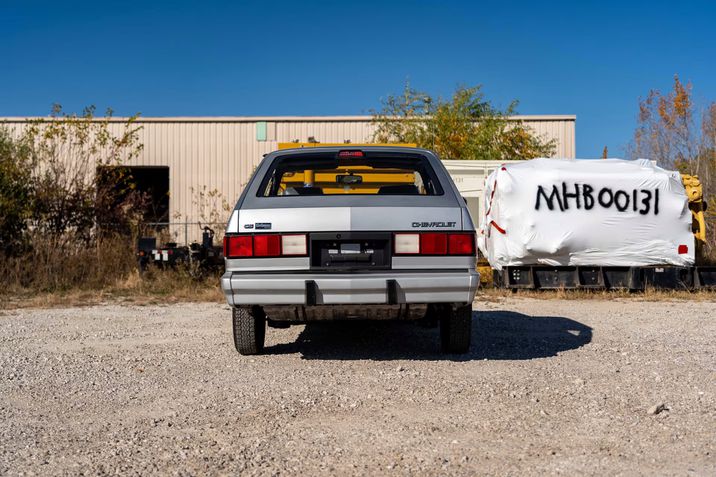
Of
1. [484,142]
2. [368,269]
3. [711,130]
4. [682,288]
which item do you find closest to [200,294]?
[368,269]

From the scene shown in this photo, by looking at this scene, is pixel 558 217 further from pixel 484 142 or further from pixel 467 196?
pixel 484 142

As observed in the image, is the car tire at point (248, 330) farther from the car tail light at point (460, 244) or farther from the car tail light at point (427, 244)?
the car tail light at point (460, 244)

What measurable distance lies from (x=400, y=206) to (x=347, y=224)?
43 centimetres

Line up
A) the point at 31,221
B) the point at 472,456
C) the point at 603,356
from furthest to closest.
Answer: the point at 31,221
the point at 603,356
the point at 472,456

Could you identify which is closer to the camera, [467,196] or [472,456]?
[472,456]

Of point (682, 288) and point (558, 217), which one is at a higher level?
point (558, 217)

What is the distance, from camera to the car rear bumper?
5.50 meters

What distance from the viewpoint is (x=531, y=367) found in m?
5.85

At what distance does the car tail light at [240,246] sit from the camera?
556cm

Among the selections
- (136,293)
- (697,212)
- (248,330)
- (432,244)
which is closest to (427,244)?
(432,244)

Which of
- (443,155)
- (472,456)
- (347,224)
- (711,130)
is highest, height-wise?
(711,130)

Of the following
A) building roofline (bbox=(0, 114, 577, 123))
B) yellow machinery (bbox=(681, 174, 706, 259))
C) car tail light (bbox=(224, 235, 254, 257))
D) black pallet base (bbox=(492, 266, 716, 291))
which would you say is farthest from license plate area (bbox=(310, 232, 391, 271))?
building roofline (bbox=(0, 114, 577, 123))

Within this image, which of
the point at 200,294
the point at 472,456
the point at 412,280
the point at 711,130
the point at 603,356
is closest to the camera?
the point at 472,456

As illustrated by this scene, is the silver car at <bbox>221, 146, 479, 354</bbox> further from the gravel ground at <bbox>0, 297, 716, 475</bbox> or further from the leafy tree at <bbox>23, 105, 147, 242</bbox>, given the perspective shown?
the leafy tree at <bbox>23, 105, 147, 242</bbox>
